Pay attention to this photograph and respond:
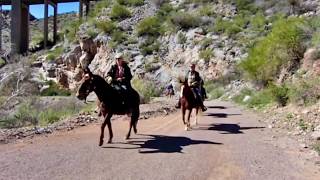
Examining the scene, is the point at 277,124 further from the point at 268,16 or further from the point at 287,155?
the point at 268,16

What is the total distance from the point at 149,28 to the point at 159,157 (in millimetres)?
38980

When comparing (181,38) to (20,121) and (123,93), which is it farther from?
(123,93)

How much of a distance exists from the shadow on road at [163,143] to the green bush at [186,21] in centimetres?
3454

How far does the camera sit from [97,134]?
1452 centimetres

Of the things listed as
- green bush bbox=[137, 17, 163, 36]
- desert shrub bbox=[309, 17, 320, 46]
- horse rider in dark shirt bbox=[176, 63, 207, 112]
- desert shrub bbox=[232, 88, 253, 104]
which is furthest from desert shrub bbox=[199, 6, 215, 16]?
horse rider in dark shirt bbox=[176, 63, 207, 112]

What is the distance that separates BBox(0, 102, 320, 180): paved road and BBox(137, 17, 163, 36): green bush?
111 ft

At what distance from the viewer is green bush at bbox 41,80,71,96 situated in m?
46.2

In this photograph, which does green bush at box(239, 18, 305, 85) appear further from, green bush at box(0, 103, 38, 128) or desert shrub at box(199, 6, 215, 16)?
desert shrub at box(199, 6, 215, 16)

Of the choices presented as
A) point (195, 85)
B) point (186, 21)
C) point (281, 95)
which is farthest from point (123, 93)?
point (186, 21)

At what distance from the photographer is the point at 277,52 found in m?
26.4

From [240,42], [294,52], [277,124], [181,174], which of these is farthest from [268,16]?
[181,174]

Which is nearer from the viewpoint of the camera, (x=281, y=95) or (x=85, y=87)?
(x=85, y=87)

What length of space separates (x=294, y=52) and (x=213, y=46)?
62.1 ft

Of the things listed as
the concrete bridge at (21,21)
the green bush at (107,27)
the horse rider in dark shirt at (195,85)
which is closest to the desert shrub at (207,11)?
the green bush at (107,27)
